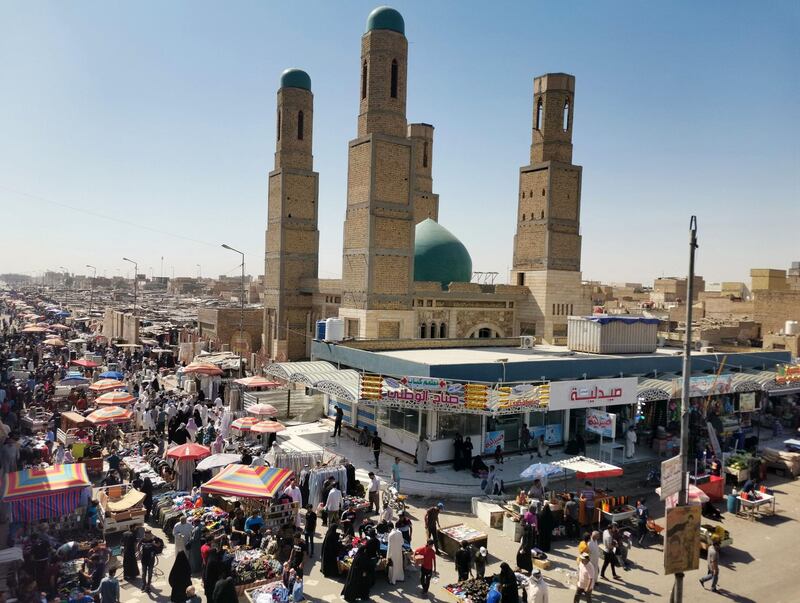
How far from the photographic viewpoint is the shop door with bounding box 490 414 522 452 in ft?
64.4

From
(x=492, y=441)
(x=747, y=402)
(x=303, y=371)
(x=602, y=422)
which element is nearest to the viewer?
(x=602, y=422)

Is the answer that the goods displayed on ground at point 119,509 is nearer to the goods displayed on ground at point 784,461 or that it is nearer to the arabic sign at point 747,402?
the goods displayed on ground at point 784,461

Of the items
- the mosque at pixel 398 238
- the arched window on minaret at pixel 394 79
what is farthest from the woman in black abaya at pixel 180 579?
the arched window on minaret at pixel 394 79

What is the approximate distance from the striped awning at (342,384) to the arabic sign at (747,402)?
1521 centimetres

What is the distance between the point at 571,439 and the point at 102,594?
15.8 m

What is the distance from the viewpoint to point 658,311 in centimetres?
6194

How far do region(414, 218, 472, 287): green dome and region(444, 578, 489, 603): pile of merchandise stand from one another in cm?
2654

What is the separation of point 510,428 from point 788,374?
518 inches

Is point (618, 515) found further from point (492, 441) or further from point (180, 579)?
point (180, 579)

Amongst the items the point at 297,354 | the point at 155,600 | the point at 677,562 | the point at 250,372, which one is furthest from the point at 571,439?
the point at 297,354

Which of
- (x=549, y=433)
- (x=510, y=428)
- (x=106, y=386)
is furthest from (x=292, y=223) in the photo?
(x=549, y=433)

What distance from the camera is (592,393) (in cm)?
1928

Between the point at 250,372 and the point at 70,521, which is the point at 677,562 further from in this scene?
the point at 250,372

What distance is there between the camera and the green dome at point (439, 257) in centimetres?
3684
